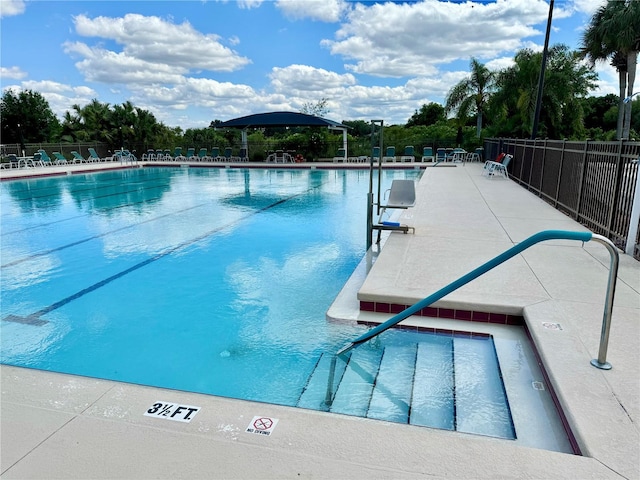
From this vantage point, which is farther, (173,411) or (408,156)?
(408,156)

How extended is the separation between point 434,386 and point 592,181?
511cm

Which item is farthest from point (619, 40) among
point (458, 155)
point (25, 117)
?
point (25, 117)

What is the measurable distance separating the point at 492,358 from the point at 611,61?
3068 centimetres

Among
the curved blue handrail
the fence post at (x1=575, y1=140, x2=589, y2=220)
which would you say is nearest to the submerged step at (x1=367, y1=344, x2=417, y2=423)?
the curved blue handrail

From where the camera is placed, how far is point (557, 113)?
22.1 m

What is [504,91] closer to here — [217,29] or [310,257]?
[217,29]

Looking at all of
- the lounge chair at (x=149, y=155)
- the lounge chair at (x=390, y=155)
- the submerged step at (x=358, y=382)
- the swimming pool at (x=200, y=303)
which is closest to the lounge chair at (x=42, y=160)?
the lounge chair at (x=149, y=155)

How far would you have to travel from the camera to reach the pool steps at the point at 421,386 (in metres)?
2.41

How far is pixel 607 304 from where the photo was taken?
2240 millimetres

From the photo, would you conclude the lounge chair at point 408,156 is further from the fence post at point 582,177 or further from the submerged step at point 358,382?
the submerged step at point 358,382

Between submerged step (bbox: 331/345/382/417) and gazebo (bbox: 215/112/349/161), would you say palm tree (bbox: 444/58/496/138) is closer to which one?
gazebo (bbox: 215/112/349/161)

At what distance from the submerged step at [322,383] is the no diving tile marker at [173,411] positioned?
738 mm

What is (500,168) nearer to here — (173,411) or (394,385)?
(394,385)

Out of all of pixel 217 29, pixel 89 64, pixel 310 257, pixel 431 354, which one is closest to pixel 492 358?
pixel 431 354
